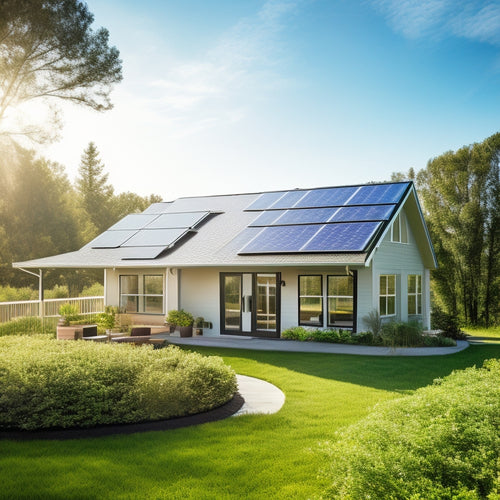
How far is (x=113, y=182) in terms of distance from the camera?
6538cm

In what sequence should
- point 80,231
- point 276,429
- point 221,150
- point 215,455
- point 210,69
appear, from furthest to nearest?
point 80,231 < point 221,150 < point 210,69 < point 276,429 < point 215,455

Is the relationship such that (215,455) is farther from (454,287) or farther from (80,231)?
(80,231)

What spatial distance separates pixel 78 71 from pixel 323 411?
12.7 metres

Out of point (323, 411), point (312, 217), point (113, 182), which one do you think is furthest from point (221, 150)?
point (113, 182)

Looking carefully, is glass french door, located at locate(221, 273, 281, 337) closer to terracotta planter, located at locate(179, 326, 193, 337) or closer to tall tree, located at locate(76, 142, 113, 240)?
terracotta planter, located at locate(179, 326, 193, 337)

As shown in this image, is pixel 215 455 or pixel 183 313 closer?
pixel 215 455

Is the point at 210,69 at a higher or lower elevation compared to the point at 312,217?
higher

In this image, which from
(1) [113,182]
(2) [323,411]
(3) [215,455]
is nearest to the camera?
(3) [215,455]

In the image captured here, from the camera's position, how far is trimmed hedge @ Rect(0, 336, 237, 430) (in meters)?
7.56

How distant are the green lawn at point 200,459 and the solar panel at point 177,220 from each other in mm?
14816

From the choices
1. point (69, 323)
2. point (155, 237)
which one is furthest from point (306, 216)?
point (69, 323)

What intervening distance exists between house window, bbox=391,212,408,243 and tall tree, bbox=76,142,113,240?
147ft

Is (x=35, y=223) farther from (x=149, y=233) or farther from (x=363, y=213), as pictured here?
(x=363, y=213)

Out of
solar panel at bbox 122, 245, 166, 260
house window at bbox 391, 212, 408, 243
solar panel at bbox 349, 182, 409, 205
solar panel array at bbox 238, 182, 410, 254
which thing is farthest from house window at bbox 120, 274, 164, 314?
house window at bbox 391, 212, 408, 243
